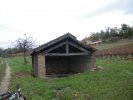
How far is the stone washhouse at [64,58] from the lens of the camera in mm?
22625

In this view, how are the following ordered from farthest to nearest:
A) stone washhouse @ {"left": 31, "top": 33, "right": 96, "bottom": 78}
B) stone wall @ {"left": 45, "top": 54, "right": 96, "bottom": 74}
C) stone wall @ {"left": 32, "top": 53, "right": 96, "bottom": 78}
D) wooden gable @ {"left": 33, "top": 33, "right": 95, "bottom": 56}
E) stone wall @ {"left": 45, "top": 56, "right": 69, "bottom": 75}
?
1. stone wall @ {"left": 45, "top": 56, "right": 69, "bottom": 75}
2. stone wall @ {"left": 45, "top": 54, "right": 96, "bottom": 74}
3. stone wall @ {"left": 32, "top": 53, "right": 96, "bottom": 78}
4. wooden gable @ {"left": 33, "top": 33, "right": 95, "bottom": 56}
5. stone washhouse @ {"left": 31, "top": 33, "right": 96, "bottom": 78}

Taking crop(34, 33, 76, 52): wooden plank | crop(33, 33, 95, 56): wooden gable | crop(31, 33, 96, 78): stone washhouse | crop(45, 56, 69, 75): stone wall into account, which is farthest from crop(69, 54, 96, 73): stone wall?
crop(34, 33, 76, 52): wooden plank

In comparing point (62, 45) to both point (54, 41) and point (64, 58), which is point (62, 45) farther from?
point (64, 58)

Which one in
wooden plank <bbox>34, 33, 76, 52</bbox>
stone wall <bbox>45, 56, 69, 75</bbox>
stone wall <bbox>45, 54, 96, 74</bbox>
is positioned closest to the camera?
wooden plank <bbox>34, 33, 76, 52</bbox>

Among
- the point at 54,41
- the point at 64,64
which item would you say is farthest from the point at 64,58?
the point at 54,41

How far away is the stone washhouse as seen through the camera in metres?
22.6

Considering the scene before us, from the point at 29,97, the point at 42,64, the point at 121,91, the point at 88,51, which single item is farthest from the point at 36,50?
the point at 121,91

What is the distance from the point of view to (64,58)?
101 feet

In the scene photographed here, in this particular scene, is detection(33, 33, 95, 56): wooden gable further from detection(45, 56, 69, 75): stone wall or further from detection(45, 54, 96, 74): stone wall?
detection(45, 56, 69, 75): stone wall

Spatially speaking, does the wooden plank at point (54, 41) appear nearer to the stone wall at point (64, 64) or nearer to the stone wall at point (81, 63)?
the stone wall at point (81, 63)

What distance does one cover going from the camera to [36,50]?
73.5 feet

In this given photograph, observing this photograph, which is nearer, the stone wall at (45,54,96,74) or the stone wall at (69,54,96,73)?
the stone wall at (69,54,96,73)

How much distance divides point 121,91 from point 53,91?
3.99 m

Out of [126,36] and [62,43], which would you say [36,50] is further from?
[126,36]
